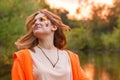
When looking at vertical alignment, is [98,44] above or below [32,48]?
below

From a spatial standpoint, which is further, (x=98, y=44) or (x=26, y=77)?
(x=98, y=44)

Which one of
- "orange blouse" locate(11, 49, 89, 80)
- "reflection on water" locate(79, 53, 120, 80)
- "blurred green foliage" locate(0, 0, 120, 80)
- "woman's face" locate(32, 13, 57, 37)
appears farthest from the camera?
"blurred green foliage" locate(0, 0, 120, 80)

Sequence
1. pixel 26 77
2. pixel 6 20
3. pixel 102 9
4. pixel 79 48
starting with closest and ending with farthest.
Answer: pixel 26 77 → pixel 6 20 → pixel 79 48 → pixel 102 9

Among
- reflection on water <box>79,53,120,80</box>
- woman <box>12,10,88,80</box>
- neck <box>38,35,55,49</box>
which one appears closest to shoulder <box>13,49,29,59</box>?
woman <box>12,10,88,80</box>

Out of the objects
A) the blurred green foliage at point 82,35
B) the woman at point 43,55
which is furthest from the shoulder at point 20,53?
the blurred green foliage at point 82,35

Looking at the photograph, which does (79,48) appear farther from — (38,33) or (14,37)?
(38,33)

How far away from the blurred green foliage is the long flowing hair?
16785 millimetres

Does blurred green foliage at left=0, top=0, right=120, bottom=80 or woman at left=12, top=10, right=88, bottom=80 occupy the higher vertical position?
woman at left=12, top=10, right=88, bottom=80

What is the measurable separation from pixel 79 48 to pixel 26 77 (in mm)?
61080

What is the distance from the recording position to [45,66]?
105 inches

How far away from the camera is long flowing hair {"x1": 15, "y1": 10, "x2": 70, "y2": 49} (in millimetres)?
2762

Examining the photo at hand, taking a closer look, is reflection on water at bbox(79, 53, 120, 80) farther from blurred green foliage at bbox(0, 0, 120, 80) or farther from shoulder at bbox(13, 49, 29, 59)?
shoulder at bbox(13, 49, 29, 59)

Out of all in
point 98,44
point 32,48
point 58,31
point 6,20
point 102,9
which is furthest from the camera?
point 102,9

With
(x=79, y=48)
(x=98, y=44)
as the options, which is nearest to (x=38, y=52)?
(x=79, y=48)
